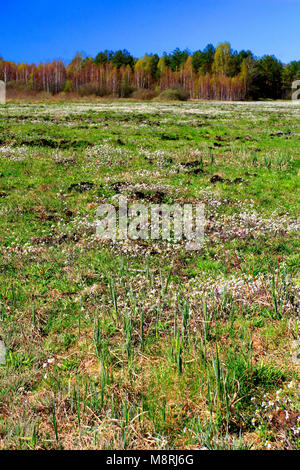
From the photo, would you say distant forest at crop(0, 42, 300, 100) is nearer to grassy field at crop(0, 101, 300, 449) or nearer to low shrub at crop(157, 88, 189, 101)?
low shrub at crop(157, 88, 189, 101)

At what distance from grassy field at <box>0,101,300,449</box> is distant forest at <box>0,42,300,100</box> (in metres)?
94.5

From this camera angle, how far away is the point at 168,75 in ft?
417

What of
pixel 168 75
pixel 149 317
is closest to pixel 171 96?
pixel 168 75

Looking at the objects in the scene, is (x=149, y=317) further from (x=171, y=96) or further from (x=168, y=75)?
(x=168, y=75)

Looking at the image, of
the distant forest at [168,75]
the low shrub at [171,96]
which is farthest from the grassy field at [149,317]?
the distant forest at [168,75]

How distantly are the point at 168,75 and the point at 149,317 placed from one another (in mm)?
135158

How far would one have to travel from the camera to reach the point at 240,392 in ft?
14.6

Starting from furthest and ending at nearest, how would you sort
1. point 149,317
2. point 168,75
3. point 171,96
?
point 168,75, point 171,96, point 149,317

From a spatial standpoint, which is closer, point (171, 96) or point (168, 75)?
point (171, 96)

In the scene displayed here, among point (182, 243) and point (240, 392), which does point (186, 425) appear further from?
point (182, 243)

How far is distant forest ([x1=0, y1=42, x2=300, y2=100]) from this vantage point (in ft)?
381
